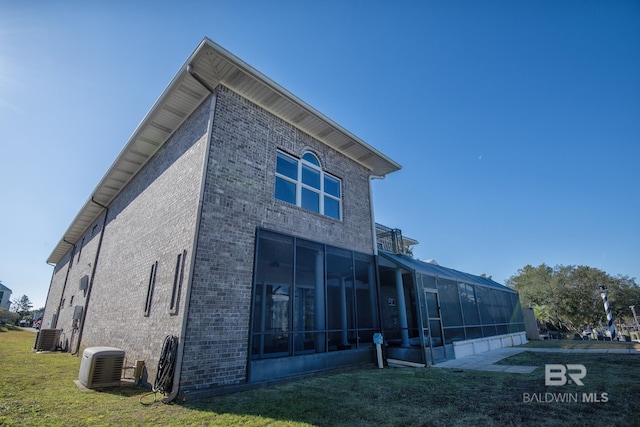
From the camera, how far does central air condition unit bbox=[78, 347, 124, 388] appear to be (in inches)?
233

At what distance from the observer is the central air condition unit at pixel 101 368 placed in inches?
233

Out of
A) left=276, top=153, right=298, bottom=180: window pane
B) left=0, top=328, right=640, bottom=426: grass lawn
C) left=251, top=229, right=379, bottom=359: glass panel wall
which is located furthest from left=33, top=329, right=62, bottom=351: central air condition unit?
left=276, top=153, right=298, bottom=180: window pane

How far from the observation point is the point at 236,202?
6.55 metres

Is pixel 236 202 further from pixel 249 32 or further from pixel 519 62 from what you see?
pixel 519 62

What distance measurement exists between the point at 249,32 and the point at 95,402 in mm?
8425

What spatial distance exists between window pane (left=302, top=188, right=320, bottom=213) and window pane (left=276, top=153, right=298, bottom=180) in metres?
0.56

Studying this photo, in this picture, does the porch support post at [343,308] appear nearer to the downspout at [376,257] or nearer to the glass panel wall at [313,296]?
the glass panel wall at [313,296]

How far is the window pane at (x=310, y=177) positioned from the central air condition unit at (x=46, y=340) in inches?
555

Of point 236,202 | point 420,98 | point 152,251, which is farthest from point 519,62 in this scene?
point 152,251

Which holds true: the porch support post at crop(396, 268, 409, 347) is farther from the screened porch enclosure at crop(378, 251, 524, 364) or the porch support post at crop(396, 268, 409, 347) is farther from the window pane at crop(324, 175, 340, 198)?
the window pane at crop(324, 175, 340, 198)

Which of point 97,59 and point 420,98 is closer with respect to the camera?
point 97,59

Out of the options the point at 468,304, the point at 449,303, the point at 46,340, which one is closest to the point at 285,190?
the point at 449,303

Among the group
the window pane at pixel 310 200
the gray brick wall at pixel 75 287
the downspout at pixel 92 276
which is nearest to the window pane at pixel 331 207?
the window pane at pixel 310 200

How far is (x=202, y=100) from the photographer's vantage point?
7539 mm
